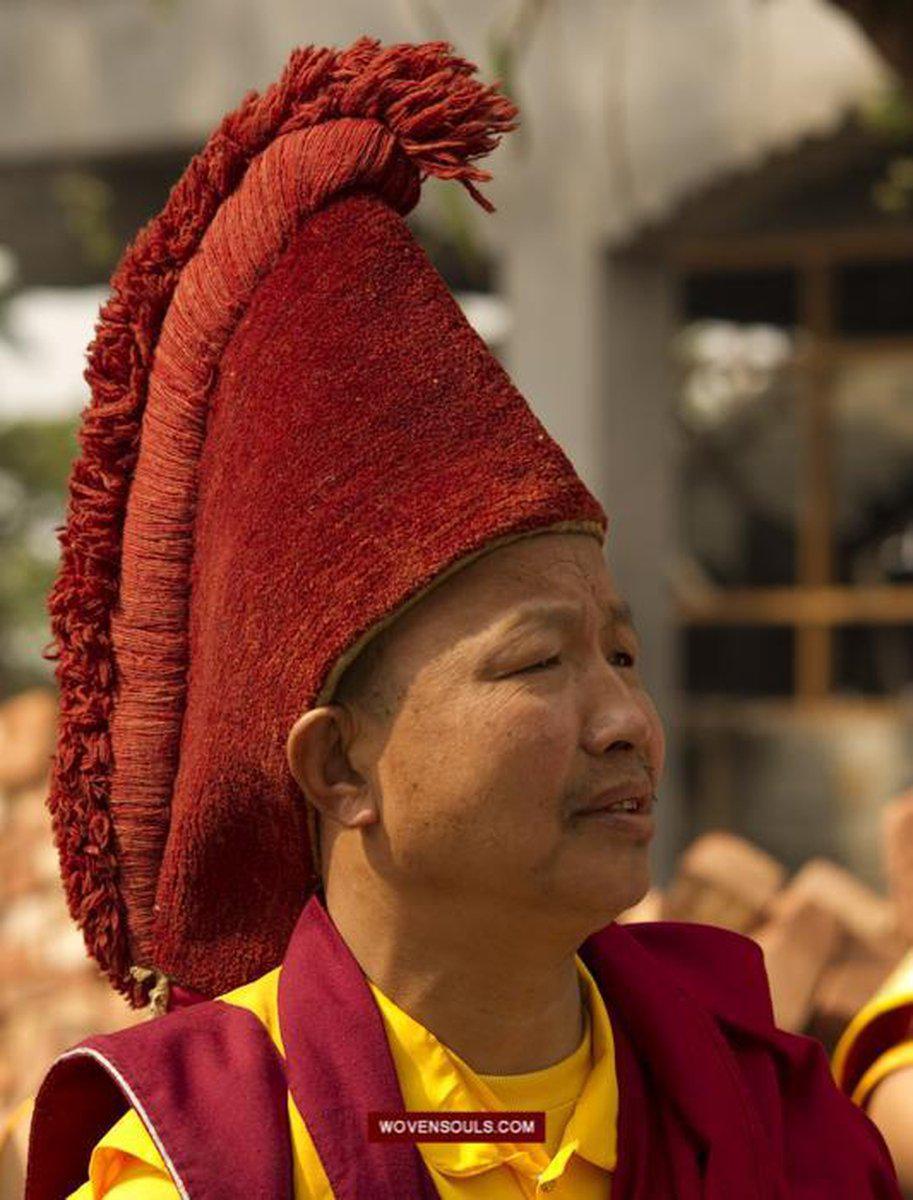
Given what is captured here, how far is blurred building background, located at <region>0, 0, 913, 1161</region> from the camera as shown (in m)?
6.99

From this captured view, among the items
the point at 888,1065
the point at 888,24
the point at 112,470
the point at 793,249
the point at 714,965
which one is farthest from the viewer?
the point at 793,249

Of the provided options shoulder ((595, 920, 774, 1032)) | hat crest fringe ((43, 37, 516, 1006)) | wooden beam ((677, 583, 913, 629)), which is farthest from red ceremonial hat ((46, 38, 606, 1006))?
wooden beam ((677, 583, 913, 629))

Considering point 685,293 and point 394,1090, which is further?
point 685,293

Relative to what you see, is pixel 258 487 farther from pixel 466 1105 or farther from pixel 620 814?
pixel 466 1105

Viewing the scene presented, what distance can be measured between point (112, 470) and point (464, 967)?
21.1 inches

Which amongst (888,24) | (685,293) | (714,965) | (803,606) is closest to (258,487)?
(714,965)

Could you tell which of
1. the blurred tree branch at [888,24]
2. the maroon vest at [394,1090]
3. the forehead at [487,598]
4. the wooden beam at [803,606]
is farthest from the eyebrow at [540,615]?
the wooden beam at [803,606]

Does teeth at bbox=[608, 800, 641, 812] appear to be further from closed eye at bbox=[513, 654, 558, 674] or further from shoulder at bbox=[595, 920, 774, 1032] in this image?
shoulder at bbox=[595, 920, 774, 1032]

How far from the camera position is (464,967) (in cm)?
184

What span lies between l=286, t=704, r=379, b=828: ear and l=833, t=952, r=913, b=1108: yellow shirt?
Answer: 71cm

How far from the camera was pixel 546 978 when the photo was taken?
6.09 feet

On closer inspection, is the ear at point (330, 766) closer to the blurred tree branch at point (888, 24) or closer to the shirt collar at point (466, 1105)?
the shirt collar at point (466, 1105)

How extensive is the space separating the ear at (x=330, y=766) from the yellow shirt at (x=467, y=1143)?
148 millimetres

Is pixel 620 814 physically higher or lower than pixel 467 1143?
higher
